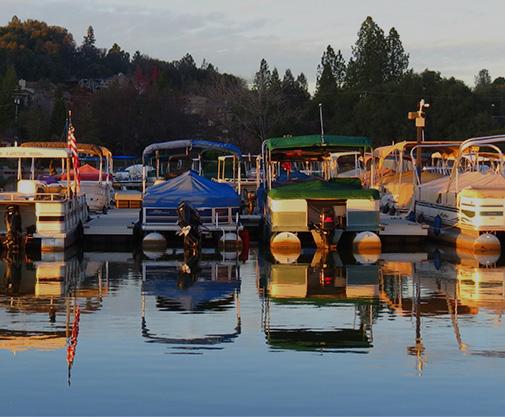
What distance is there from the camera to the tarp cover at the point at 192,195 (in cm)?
3297

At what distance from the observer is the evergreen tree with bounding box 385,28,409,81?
117250 mm

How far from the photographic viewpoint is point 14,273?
2670cm

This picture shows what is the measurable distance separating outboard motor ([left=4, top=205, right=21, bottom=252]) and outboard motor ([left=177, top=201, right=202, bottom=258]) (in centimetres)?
417

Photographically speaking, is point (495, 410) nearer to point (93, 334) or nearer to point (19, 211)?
point (93, 334)

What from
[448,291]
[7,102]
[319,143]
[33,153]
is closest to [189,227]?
[33,153]

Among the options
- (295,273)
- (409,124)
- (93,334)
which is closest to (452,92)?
(409,124)

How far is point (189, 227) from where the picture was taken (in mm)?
30812

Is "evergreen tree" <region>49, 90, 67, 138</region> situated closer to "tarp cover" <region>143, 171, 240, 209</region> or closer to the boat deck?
"tarp cover" <region>143, 171, 240, 209</region>

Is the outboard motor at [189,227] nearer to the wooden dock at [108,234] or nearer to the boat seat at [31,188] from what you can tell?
the wooden dock at [108,234]

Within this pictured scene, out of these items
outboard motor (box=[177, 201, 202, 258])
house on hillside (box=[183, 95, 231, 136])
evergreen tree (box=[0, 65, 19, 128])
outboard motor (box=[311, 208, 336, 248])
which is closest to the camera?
outboard motor (box=[177, 201, 202, 258])

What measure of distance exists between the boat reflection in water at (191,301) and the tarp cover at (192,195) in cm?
212

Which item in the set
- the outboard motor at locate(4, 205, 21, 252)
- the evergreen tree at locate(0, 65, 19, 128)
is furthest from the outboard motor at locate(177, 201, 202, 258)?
the evergreen tree at locate(0, 65, 19, 128)

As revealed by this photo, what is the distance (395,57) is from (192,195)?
287ft

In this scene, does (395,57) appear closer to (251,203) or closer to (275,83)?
(275,83)
